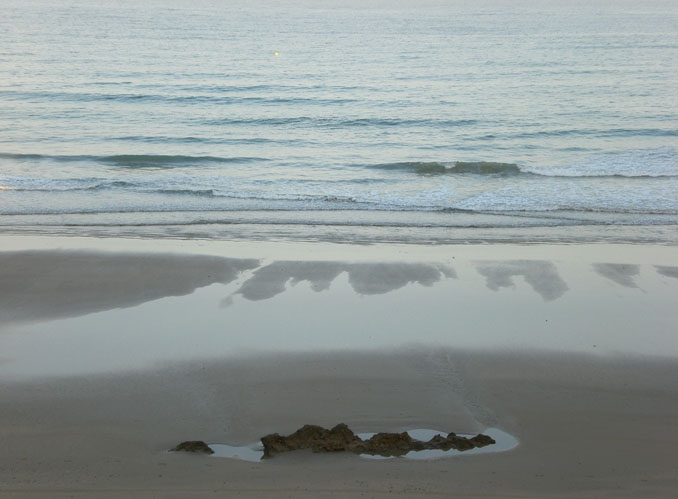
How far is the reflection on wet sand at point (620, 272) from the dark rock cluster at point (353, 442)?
16.4 ft

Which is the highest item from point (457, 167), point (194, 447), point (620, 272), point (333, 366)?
point (457, 167)

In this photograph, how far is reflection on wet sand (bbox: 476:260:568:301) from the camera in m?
9.62

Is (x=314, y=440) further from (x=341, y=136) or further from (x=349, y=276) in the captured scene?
(x=341, y=136)

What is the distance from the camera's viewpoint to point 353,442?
228 inches

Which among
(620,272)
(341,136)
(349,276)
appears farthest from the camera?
(341,136)

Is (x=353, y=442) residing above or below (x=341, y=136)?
below

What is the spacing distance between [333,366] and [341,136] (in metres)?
16.1

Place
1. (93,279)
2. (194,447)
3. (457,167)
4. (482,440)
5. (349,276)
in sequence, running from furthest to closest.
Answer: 1. (457,167)
2. (349,276)
3. (93,279)
4. (482,440)
5. (194,447)

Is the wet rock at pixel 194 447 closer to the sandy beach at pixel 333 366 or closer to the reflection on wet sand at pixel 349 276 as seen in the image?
the sandy beach at pixel 333 366

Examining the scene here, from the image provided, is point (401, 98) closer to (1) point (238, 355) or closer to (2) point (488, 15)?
(1) point (238, 355)

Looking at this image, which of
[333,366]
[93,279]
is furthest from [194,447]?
[93,279]

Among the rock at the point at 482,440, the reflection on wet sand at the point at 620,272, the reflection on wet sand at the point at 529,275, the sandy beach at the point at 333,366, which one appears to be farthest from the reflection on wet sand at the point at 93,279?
the reflection on wet sand at the point at 620,272

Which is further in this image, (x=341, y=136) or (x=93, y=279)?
(x=341, y=136)

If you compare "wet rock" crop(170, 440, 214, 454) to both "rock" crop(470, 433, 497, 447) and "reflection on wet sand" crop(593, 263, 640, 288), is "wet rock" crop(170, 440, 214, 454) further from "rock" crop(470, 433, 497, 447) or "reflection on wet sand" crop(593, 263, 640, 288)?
"reflection on wet sand" crop(593, 263, 640, 288)
